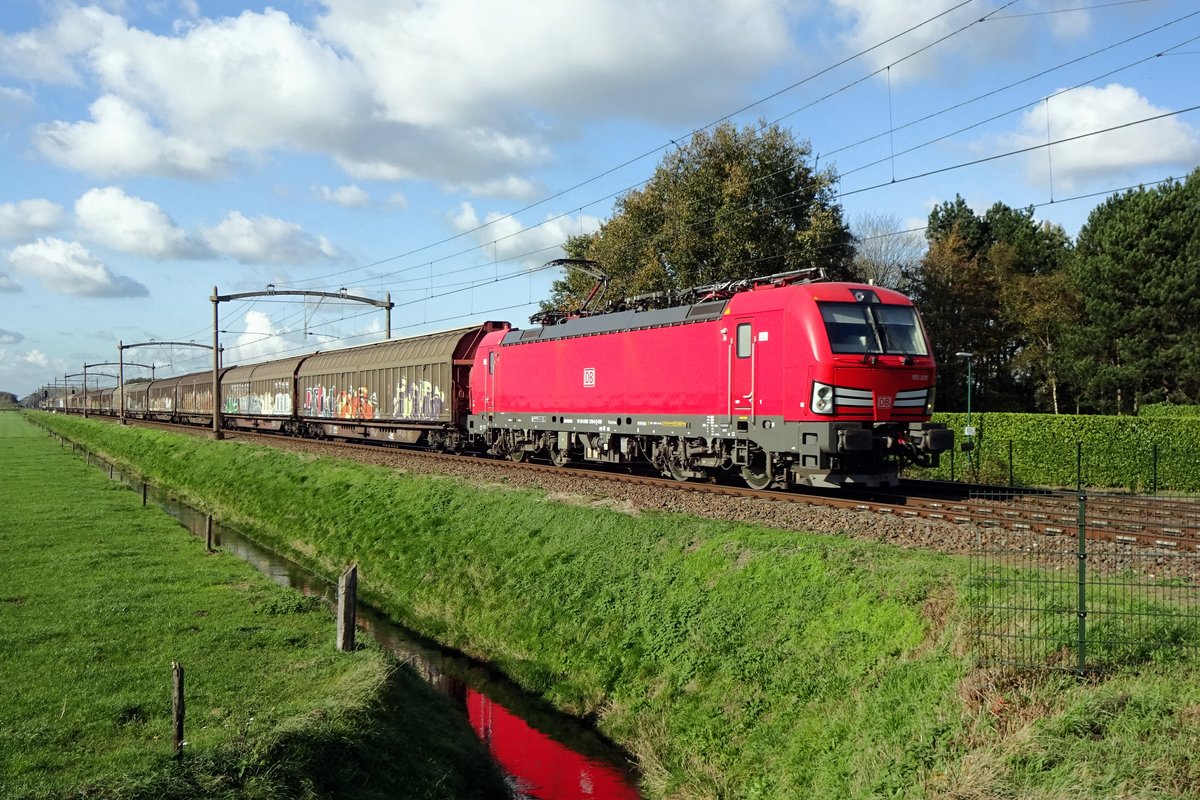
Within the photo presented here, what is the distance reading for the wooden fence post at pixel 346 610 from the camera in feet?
38.5

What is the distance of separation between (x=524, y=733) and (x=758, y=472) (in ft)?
28.6

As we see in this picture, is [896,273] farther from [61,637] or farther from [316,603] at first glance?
[61,637]

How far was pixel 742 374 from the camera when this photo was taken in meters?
18.4

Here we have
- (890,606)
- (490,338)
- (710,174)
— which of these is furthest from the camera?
(710,174)

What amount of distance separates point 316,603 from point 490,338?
52.3ft

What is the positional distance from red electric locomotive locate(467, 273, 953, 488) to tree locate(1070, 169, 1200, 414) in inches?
1326

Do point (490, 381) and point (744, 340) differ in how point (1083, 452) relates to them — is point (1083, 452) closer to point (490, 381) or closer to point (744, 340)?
point (744, 340)

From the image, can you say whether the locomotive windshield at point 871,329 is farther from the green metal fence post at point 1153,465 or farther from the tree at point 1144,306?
the tree at point 1144,306

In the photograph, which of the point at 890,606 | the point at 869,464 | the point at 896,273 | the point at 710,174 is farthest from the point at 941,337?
the point at 890,606

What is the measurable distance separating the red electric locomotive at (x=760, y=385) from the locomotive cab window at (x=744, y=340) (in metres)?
0.02

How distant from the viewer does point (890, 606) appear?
984 centimetres

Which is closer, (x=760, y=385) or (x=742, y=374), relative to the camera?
(x=760, y=385)

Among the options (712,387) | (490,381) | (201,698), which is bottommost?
(201,698)

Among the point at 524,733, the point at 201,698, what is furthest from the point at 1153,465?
the point at 201,698
